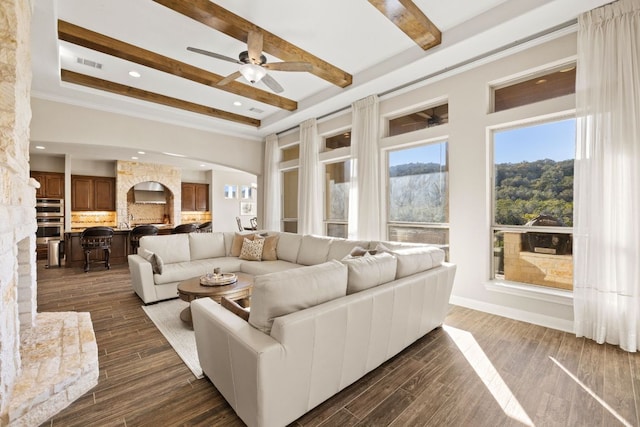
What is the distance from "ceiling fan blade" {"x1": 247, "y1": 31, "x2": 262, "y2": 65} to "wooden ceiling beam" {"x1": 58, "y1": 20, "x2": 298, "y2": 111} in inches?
35.1

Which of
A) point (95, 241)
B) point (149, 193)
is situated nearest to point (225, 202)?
point (149, 193)

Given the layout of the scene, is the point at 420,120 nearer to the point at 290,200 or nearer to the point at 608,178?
the point at 608,178

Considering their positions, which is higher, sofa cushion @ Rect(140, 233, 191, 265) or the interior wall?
the interior wall

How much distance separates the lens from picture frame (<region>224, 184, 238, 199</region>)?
1159cm

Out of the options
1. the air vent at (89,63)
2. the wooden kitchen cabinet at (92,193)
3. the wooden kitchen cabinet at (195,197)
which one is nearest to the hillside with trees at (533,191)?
the air vent at (89,63)

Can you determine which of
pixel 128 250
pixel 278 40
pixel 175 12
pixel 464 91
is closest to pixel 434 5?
pixel 464 91

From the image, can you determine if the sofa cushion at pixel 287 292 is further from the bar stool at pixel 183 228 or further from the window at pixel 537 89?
the bar stool at pixel 183 228

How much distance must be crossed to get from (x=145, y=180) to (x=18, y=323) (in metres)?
8.45

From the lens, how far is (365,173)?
5.08 metres

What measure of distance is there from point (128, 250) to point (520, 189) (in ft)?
27.6

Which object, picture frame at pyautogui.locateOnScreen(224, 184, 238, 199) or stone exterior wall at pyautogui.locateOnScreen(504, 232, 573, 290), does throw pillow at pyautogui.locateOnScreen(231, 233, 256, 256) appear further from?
picture frame at pyautogui.locateOnScreen(224, 184, 238, 199)

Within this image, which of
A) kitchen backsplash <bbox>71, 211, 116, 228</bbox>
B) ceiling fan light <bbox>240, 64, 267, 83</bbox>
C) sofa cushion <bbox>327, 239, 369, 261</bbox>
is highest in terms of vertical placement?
ceiling fan light <bbox>240, 64, 267, 83</bbox>

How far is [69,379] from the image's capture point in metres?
2.02

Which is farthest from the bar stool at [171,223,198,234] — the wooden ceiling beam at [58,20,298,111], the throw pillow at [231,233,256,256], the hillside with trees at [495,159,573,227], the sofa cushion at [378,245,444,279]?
the hillside with trees at [495,159,573,227]
